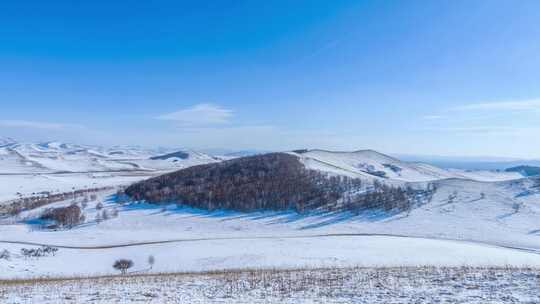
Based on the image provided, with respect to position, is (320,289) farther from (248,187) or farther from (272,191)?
(248,187)

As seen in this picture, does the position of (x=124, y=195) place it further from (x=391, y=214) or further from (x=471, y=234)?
(x=471, y=234)

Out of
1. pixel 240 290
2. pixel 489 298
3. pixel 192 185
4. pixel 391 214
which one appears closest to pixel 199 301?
pixel 240 290

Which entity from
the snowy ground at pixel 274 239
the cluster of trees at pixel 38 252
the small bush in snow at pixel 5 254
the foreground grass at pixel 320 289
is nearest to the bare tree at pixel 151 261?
the snowy ground at pixel 274 239

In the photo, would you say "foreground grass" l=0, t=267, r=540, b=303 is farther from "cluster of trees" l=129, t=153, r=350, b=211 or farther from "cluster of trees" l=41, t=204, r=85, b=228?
"cluster of trees" l=129, t=153, r=350, b=211

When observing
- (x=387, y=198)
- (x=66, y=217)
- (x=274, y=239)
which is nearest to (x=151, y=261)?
(x=274, y=239)

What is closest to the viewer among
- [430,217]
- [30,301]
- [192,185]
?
[30,301]

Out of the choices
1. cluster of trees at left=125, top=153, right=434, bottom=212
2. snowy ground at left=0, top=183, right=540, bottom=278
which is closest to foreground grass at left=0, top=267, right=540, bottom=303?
snowy ground at left=0, top=183, right=540, bottom=278
